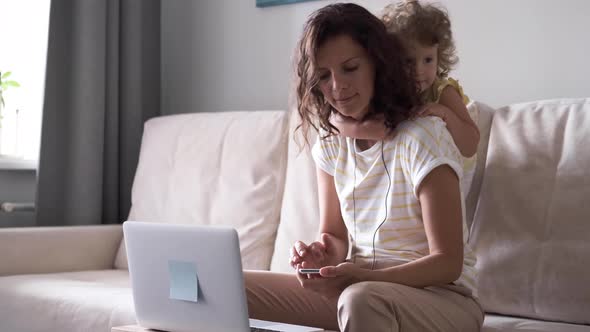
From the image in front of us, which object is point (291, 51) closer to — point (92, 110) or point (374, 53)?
point (92, 110)

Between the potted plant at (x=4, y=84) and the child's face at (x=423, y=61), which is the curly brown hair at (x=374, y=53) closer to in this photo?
the child's face at (x=423, y=61)

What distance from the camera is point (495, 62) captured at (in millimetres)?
2299

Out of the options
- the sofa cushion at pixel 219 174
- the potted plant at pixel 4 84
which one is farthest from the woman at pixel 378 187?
the potted plant at pixel 4 84

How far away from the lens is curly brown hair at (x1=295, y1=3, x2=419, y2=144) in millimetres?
1556

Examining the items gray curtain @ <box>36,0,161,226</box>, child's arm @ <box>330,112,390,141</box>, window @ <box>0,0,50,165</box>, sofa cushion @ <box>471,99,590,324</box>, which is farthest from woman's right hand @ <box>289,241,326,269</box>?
window @ <box>0,0,50,165</box>

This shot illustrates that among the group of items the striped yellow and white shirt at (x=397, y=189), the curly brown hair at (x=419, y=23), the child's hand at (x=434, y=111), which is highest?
the curly brown hair at (x=419, y=23)

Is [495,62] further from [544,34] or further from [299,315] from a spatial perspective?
[299,315]

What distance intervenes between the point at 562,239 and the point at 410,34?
0.57 m

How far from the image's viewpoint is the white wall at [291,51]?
217 centimetres

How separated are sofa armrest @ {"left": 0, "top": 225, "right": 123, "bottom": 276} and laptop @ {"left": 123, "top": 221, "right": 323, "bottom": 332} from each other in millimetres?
1038

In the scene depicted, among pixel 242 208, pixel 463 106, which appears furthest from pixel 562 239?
pixel 242 208

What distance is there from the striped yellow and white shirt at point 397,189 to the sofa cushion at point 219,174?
2.43 feet

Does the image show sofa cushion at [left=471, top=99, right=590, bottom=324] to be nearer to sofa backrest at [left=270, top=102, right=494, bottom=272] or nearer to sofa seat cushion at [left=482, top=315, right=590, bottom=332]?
sofa seat cushion at [left=482, top=315, right=590, bottom=332]

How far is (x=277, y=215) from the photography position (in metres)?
2.37
